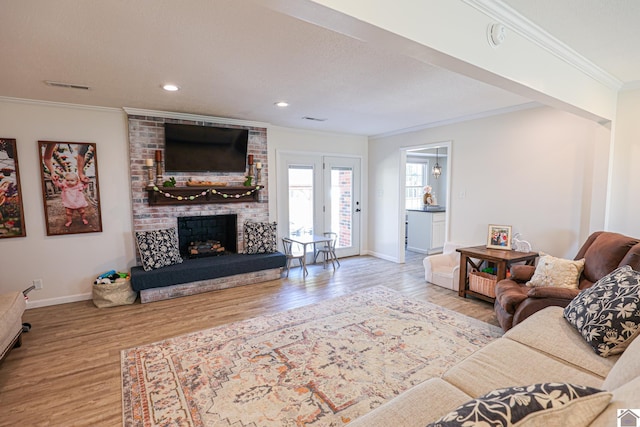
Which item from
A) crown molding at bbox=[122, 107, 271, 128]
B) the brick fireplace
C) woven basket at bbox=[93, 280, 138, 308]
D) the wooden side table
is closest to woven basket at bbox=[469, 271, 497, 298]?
the wooden side table

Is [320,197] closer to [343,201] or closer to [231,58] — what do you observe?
[343,201]

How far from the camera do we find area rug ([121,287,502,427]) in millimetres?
2016

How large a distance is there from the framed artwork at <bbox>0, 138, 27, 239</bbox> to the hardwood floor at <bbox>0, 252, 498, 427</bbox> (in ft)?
3.27

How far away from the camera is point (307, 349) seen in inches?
108

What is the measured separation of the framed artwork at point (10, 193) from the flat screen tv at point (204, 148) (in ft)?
5.08

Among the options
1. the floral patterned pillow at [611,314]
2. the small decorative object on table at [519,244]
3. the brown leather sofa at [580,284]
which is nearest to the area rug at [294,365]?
the brown leather sofa at [580,284]

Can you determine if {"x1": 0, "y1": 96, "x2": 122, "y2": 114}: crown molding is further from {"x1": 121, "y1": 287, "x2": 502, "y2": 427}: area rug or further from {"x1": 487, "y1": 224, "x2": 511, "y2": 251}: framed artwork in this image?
{"x1": 487, "y1": 224, "x2": 511, "y2": 251}: framed artwork

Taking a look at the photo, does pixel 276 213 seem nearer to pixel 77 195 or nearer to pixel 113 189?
pixel 113 189

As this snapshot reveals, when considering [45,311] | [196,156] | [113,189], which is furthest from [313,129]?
[45,311]

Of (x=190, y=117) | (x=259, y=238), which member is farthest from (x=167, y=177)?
(x=259, y=238)

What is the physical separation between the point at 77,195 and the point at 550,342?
4.91m

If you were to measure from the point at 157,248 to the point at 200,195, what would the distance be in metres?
0.93

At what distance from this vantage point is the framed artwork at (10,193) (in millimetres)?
3527

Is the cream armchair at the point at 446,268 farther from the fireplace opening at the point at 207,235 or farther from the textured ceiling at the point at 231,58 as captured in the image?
the fireplace opening at the point at 207,235
